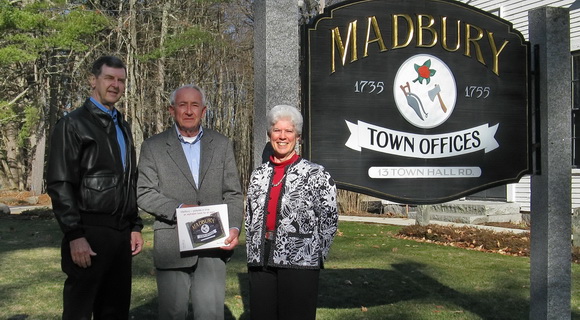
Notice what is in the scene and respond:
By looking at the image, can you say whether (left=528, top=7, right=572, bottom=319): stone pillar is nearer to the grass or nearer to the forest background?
the grass

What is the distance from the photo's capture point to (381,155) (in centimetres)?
537

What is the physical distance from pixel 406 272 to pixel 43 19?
17.3 meters

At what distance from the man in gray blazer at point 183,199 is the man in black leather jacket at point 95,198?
0.16m

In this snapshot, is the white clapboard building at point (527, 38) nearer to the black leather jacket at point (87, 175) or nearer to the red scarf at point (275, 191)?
the red scarf at point (275, 191)

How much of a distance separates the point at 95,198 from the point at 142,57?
2152cm

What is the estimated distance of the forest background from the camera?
920 inches

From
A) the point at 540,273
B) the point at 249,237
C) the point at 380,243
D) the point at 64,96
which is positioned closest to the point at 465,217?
the point at 380,243

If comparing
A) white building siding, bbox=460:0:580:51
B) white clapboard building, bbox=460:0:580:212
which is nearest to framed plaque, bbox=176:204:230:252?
white clapboard building, bbox=460:0:580:212

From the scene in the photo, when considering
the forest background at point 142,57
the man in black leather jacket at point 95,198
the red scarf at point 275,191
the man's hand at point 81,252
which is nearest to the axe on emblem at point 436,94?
the red scarf at point 275,191

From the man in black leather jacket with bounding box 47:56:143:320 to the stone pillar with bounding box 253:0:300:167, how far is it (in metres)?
1.23

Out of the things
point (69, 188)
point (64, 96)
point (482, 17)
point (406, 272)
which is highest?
point (64, 96)

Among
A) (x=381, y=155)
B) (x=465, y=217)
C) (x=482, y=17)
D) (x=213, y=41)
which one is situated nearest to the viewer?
(x=381, y=155)

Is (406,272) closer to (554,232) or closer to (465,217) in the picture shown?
(554,232)

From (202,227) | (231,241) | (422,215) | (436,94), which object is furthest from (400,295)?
(422,215)
